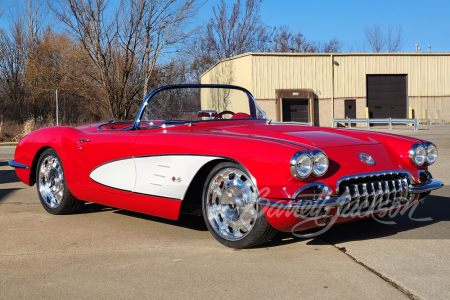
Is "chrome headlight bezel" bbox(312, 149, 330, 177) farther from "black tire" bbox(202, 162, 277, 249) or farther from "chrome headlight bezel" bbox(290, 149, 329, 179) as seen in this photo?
"black tire" bbox(202, 162, 277, 249)

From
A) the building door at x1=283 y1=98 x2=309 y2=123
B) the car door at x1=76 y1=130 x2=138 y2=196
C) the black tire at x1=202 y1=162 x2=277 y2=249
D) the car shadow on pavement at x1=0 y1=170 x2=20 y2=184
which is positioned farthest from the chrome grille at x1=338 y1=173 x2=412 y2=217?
the building door at x1=283 y1=98 x2=309 y2=123

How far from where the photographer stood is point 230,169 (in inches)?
139

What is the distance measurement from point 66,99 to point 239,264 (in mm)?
31095

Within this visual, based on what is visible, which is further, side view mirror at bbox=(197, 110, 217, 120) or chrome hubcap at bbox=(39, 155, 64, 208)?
chrome hubcap at bbox=(39, 155, 64, 208)

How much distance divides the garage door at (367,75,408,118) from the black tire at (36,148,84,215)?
28.3m

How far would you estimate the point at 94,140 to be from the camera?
4570 millimetres

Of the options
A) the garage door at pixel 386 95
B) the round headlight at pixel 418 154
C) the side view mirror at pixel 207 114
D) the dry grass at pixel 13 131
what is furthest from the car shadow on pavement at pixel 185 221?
the garage door at pixel 386 95

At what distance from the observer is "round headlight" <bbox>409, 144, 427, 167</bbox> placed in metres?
3.95

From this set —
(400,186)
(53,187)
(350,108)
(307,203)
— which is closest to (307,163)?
(307,203)

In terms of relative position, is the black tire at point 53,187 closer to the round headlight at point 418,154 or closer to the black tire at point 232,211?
the black tire at point 232,211

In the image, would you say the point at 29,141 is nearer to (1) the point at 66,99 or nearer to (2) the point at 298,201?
(2) the point at 298,201

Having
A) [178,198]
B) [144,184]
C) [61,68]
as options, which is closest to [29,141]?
[144,184]

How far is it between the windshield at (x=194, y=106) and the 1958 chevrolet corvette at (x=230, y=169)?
10mm

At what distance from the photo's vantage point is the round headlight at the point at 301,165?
317 cm
